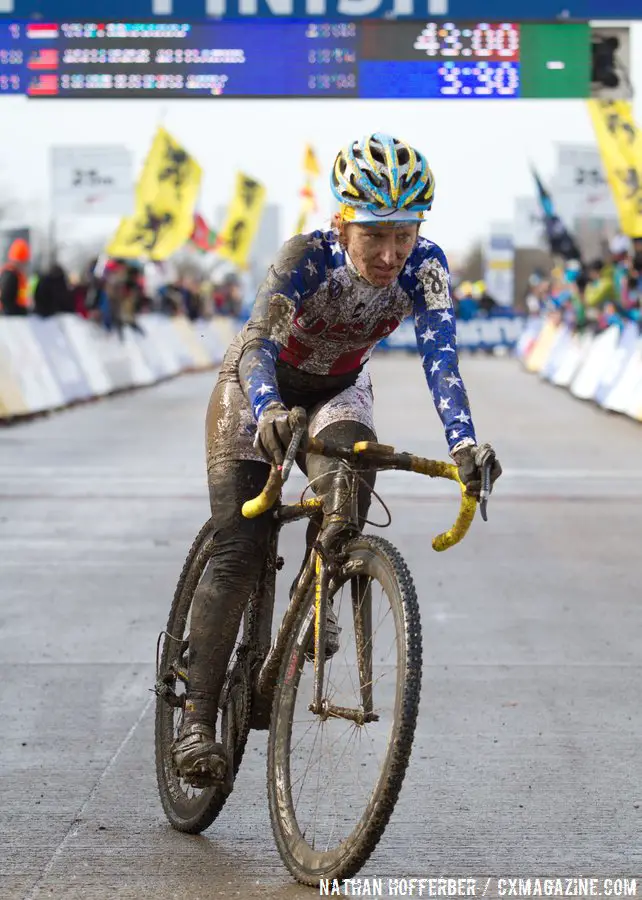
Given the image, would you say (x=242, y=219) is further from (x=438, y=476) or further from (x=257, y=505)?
(x=438, y=476)

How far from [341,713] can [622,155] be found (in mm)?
22352

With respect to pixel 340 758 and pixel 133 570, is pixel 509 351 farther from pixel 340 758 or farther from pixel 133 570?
pixel 340 758

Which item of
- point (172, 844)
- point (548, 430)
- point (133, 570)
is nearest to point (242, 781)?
point (172, 844)

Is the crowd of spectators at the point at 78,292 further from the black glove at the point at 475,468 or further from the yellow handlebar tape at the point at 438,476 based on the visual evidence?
the black glove at the point at 475,468

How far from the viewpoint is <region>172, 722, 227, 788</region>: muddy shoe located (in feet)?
15.6

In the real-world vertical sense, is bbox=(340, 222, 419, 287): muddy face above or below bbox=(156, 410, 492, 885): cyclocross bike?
above

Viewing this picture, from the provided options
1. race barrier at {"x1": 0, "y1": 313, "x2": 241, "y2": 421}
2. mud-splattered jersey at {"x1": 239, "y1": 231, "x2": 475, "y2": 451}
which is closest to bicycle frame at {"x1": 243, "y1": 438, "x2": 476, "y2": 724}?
mud-splattered jersey at {"x1": 239, "y1": 231, "x2": 475, "y2": 451}

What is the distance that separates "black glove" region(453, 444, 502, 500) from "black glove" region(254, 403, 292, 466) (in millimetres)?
444

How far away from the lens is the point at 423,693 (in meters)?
6.97

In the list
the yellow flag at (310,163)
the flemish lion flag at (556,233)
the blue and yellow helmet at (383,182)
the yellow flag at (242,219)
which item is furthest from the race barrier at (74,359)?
the blue and yellow helmet at (383,182)

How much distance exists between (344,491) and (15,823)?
1429mm

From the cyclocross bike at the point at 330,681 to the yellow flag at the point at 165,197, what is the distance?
1124 inches

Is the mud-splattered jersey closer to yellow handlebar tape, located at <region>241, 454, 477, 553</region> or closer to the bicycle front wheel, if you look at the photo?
Answer: yellow handlebar tape, located at <region>241, 454, 477, 553</region>

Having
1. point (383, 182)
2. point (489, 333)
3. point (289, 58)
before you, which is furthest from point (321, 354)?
point (489, 333)
